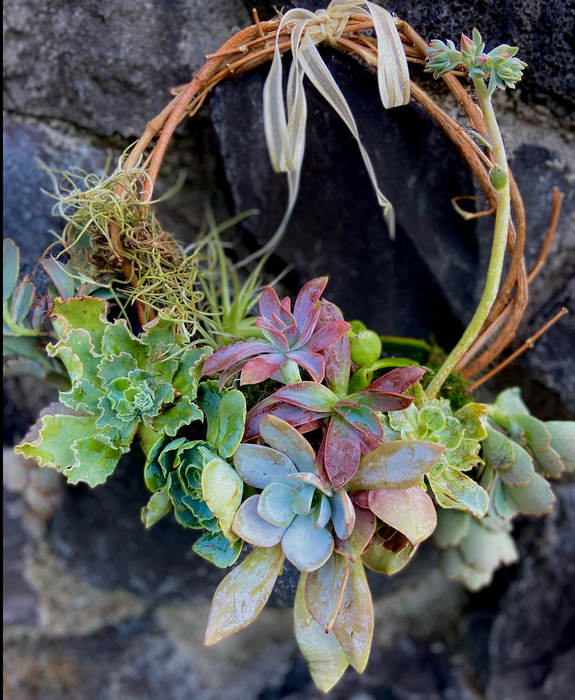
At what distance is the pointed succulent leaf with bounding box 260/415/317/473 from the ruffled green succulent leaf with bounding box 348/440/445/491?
5 cm

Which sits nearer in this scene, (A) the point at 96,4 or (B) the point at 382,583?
(A) the point at 96,4

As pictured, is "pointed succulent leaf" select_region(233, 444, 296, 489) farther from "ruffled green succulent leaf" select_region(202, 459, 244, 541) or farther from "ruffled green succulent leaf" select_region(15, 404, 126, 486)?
"ruffled green succulent leaf" select_region(15, 404, 126, 486)

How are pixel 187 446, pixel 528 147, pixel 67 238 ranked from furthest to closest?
pixel 528 147
pixel 67 238
pixel 187 446

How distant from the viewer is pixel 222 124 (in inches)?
30.8

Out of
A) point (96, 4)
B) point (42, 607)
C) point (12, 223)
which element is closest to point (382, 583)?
point (42, 607)

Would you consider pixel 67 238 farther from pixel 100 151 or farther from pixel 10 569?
pixel 10 569

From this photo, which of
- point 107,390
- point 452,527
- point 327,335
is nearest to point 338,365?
point 327,335

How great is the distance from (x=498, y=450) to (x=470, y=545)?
28 cm

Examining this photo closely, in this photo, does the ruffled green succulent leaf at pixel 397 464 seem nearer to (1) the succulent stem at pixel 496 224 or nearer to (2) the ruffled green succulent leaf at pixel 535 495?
(1) the succulent stem at pixel 496 224

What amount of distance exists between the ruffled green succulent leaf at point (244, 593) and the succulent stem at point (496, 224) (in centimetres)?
25

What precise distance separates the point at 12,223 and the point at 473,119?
67 centimetres

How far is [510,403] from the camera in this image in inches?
28.9

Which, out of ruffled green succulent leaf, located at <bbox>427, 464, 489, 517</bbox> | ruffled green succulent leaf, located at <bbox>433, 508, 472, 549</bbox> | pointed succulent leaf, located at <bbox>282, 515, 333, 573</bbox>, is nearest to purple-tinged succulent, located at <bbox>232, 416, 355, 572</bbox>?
pointed succulent leaf, located at <bbox>282, 515, 333, 573</bbox>

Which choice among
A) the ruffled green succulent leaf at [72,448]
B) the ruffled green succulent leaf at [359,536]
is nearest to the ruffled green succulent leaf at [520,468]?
the ruffled green succulent leaf at [359,536]
